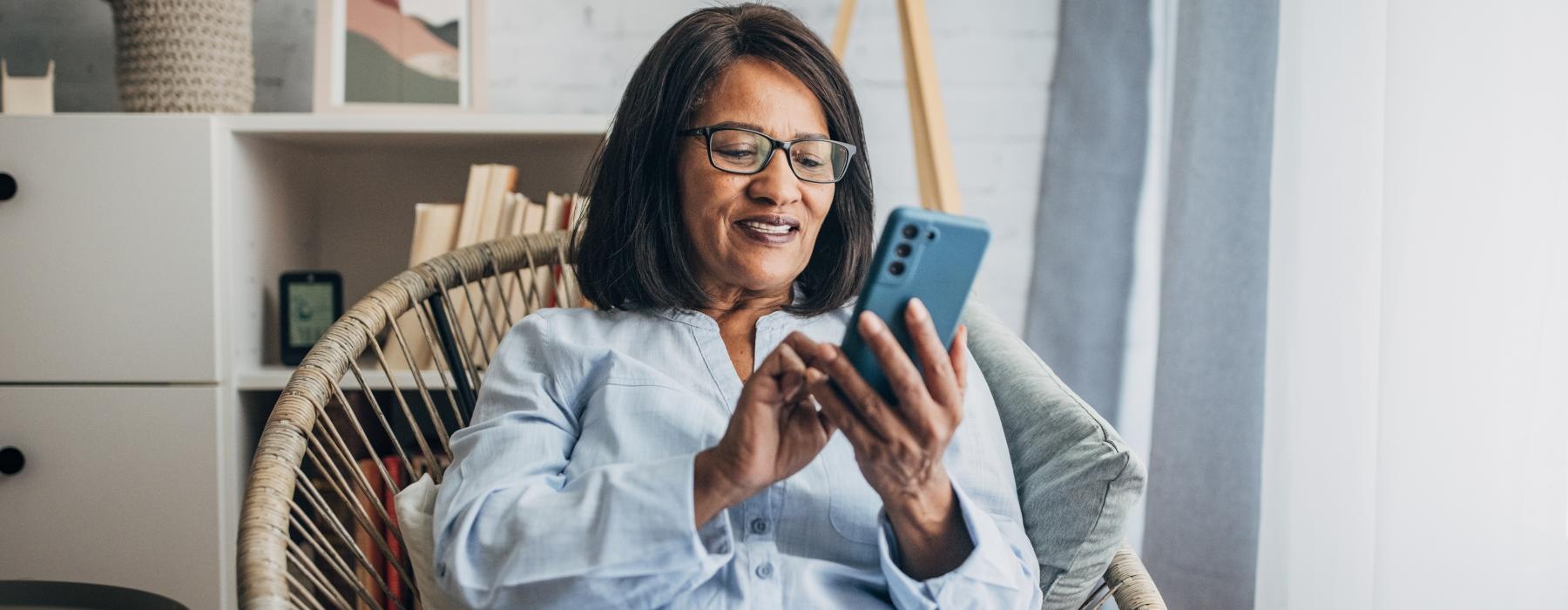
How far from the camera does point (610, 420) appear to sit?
90cm

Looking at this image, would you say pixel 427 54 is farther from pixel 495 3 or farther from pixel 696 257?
pixel 696 257

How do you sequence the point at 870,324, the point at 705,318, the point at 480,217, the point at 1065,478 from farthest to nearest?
1. the point at 480,217
2. the point at 705,318
3. the point at 1065,478
4. the point at 870,324

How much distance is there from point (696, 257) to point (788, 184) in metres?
0.15

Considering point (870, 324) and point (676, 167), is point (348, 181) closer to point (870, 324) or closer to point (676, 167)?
point (676, 167)

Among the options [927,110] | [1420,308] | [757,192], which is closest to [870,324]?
[757,192]

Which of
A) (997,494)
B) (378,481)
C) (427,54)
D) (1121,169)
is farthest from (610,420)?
(1121,169)

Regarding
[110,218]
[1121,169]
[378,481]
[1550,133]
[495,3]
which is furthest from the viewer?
[495,3]

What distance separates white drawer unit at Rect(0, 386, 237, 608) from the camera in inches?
56.6

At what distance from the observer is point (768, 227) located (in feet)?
3.10

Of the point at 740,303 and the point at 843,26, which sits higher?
the point at 843,26

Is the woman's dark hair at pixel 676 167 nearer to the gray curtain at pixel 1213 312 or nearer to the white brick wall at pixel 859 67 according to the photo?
the gray curtain at pixel 1213 312

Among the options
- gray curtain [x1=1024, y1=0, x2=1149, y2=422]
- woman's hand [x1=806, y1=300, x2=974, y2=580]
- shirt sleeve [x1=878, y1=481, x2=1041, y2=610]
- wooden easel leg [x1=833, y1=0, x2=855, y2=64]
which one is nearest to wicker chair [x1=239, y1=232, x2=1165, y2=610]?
shirt sleeve [x1=878, y1=481, x2=1041, y2=610]

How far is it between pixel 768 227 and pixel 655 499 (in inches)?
11.9

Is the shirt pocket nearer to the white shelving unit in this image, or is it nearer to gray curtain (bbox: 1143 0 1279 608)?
gray curtain (bbox: 1143 0 1279 608)
